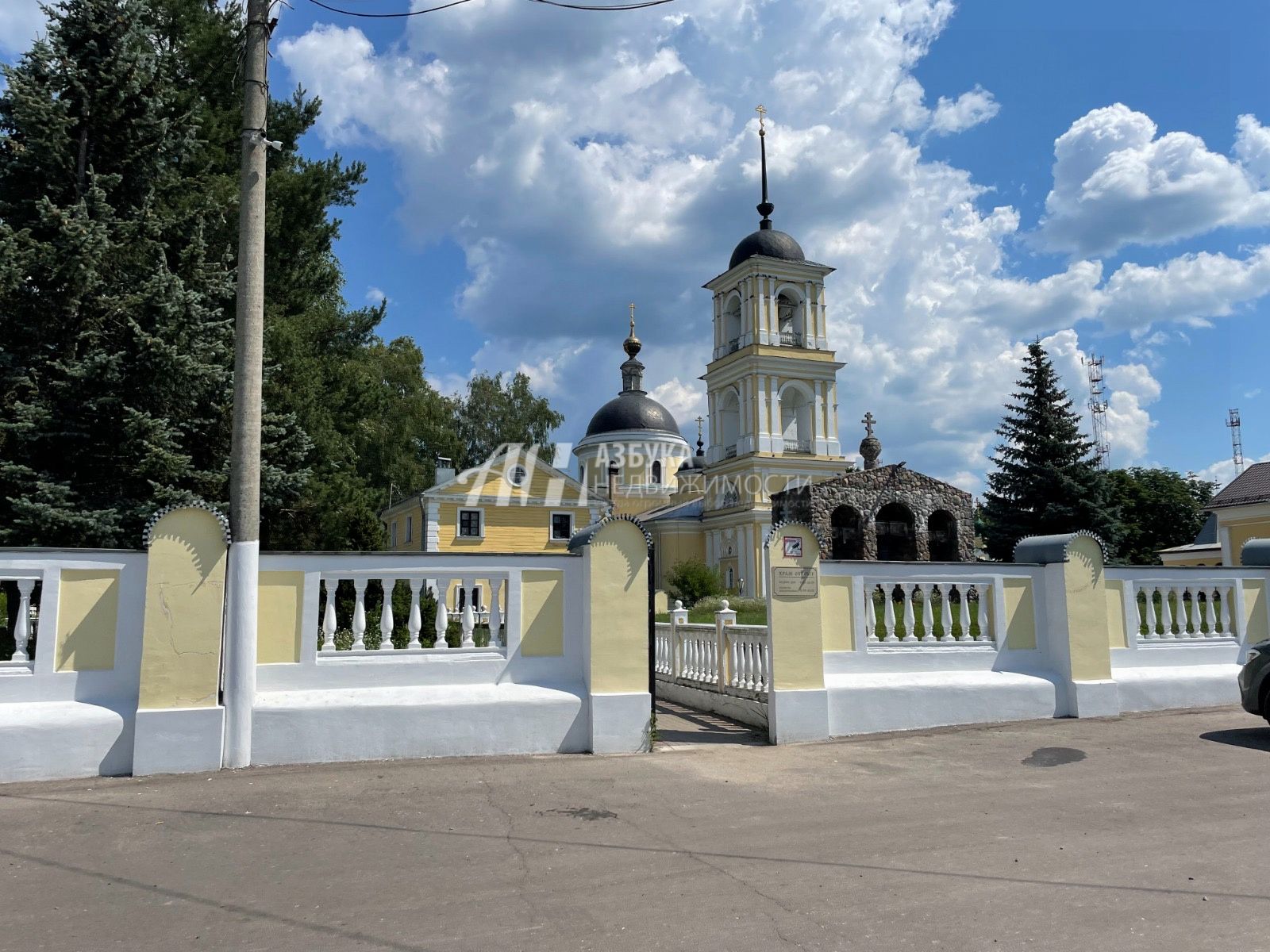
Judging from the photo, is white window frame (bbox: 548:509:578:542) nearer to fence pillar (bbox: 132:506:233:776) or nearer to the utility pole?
the utility pole

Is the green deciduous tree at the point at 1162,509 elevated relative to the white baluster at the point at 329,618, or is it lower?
elevated

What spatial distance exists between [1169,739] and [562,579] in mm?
6047

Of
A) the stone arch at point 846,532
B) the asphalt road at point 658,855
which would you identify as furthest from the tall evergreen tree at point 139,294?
the stone arch at point 846,532

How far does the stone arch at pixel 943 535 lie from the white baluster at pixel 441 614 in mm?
33573

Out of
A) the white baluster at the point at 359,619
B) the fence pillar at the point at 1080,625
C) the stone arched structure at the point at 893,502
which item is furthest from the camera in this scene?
the stone arched structure at the point at 893,502

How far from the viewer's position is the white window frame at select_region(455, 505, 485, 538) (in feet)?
119

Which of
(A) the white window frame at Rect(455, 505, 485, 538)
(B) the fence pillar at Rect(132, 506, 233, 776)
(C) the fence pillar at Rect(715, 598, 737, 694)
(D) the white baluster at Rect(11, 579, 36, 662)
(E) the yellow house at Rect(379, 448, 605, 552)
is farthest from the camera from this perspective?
(A) the white window frame at Rect(455, 505, 485, 538)

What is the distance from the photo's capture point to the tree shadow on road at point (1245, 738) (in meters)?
8.44

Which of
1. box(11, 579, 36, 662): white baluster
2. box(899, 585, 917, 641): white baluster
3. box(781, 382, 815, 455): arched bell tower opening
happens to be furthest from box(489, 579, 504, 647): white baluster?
box(781, 382, 815, 455): arched bell tower opening

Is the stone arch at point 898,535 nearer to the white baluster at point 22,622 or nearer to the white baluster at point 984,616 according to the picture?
the white baluster at point 984,616

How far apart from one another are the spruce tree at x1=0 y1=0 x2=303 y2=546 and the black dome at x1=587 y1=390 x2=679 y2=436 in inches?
2101

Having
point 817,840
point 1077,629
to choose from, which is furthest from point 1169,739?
point 817,840

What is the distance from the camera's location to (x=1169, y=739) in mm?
8750

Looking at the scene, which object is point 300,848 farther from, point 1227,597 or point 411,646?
point 1227,597
